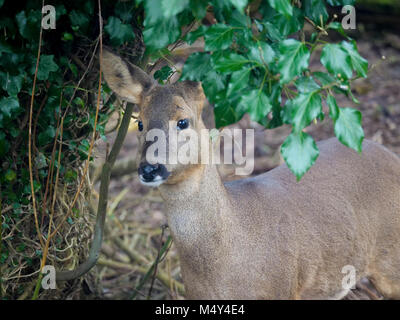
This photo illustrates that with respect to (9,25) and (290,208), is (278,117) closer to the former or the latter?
(290,208)

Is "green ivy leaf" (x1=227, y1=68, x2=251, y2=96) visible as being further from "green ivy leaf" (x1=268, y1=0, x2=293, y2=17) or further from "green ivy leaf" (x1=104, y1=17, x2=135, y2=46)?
"green ivy leaf" (x1=104, y1=17, x2=135, y2=46)

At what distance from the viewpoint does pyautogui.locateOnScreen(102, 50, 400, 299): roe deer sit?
11.3ft

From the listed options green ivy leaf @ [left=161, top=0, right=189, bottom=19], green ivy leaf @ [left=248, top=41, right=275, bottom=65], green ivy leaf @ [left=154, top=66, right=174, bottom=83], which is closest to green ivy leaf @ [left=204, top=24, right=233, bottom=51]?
green ivy leaf @ [left=248, top=41, right=275, bottom=65]

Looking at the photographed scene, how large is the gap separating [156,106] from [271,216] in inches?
41.9

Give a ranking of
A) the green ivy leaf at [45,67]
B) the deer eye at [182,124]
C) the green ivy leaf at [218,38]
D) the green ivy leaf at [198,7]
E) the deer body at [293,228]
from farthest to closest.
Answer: the deer body at [293,228], the deer eye at [182,124], the green ivy leaf at [45,67], the green ivy leaf at [218,38], the green ivy leaf at [198,7]

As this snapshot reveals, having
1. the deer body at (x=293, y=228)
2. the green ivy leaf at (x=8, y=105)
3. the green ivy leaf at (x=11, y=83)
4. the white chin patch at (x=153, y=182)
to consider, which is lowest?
the deer body at (x=293, y=228)

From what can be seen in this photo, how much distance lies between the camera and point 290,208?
3883 mm

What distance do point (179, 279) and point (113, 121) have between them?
1.89 meters

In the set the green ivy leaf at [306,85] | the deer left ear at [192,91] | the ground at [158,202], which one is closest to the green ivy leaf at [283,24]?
the green ivy leaf at [306,85]

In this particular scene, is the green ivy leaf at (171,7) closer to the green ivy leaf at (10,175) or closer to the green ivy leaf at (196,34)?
the green ivy leaf at (196,34)

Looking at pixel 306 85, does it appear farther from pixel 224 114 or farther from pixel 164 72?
→ pixel 164 72

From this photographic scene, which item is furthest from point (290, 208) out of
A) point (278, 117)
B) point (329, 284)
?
point (278, 117)

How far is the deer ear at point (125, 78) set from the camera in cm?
343

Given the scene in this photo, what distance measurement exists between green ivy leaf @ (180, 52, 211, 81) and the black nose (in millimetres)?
587
